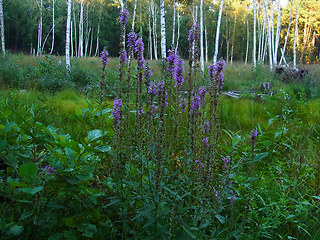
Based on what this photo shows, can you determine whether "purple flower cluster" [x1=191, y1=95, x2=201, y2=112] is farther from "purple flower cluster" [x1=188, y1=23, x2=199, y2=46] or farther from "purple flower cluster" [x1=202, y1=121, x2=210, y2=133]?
"purple flower cluster" [x1=188, y1=23, x2=199, y2=46]

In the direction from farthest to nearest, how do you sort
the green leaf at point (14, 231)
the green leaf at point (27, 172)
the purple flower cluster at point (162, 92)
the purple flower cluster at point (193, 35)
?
the purple flower cluster at point (193, 35)
the purple flower cluster at point (162, 92)
the green leaf at point (27, 172)
the green leaf at point (14, 231)

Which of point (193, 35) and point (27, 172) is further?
point (193, 35)

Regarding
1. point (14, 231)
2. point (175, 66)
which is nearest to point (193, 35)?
point (175, 66)

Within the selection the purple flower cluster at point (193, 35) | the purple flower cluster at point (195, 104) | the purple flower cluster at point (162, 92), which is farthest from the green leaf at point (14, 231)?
the purple flower cluster at point (193, 35)

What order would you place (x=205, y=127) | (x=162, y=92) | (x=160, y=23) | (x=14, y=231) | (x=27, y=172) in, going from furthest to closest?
(x=160, y=23), (x=205, y=127), (x=162, y=92), (x=27, y=172), (x=14, y=231)

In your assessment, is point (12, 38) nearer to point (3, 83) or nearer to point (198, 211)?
point (3, 83)

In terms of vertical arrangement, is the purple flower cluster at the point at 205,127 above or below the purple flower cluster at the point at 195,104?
below

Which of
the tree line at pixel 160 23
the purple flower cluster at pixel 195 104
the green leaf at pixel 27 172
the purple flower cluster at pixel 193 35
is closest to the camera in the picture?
the green leaf at pixel 27 172

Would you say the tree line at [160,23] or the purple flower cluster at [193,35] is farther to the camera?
the tree line at [160,23]

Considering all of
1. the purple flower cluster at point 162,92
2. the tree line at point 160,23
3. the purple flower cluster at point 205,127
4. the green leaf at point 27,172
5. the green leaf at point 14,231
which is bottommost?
the green leaf at point 14,231

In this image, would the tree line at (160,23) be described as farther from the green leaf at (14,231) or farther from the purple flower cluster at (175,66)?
the green leaf at (14,231)

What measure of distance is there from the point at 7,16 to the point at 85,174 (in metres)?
48.0

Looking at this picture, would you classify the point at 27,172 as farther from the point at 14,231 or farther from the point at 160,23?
the point at 160,23

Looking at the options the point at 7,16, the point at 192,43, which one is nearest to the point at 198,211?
the point at 192,43
